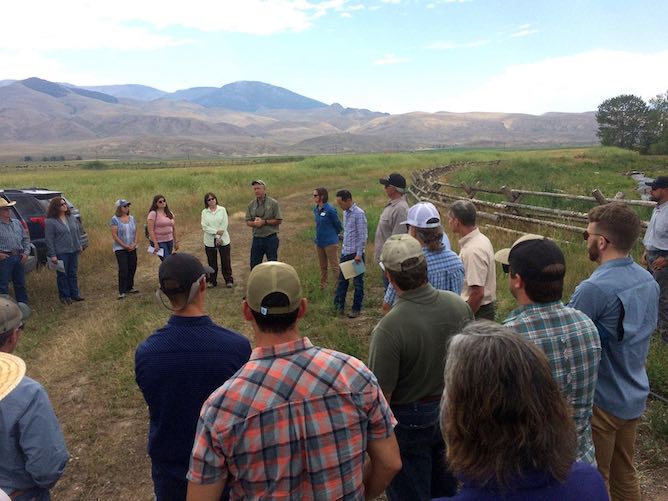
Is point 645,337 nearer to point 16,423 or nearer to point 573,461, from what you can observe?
point 573,461

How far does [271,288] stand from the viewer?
169 cm

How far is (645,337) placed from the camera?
8.42ft

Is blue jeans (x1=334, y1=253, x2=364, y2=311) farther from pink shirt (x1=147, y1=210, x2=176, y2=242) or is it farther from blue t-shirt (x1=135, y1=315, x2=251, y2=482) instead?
blue t-shirt (x1=135, y1=315, x2=251, y2=482)

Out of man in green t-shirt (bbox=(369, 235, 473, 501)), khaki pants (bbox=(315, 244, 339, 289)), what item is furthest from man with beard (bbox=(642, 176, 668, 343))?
khaki pants (bbox=(315, 244, 339, 289))

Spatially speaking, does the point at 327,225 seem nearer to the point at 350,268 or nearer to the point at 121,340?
the point at 350,268

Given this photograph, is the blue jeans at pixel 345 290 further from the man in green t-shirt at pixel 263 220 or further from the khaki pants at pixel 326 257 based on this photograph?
the man in green t-shirt at pixel 263 220

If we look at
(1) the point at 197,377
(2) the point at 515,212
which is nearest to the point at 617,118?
(2) the point at 515,212

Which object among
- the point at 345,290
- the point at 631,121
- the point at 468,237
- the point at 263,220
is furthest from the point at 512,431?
the point at 631,121

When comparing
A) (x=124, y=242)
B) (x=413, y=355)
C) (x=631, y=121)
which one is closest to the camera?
(x=413, y=355)

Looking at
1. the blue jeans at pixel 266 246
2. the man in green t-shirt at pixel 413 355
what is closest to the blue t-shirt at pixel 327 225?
the blue jeans at pixel 266 246

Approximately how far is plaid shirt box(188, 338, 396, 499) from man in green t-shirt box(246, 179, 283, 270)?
5.95 m

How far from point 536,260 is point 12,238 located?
748cm

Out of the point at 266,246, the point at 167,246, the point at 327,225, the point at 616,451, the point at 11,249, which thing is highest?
the point at 327,225

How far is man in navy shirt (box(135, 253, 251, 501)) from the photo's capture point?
223 cm
